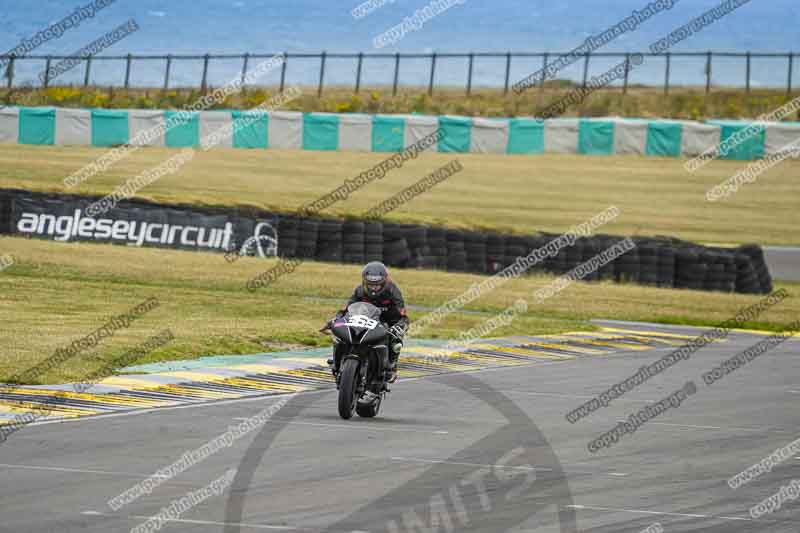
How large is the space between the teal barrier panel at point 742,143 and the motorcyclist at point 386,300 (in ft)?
125

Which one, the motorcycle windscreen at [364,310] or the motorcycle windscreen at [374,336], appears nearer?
the motorcycle windscreen at [374,336]

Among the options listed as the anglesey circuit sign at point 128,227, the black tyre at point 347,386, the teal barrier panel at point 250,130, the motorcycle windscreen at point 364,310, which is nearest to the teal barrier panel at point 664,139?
the teal barrier panel at point 250,130

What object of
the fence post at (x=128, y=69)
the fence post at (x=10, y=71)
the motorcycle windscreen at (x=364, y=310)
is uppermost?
the fence post at (x=128, y=69)

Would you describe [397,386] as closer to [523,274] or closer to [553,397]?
[553,397]

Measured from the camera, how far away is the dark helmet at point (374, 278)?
15344mm

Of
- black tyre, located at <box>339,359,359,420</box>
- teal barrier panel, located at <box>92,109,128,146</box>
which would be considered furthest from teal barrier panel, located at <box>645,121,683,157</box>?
black tyre, located at <box>339,359,359,420</box>

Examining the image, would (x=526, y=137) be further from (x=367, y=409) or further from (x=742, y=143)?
(x=367, y=409)

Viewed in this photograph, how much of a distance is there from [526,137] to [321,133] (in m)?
7.66

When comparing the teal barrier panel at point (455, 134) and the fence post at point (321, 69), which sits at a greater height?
the fence post at point (321, 69)

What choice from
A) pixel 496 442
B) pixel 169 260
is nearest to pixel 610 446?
pixel 496 442

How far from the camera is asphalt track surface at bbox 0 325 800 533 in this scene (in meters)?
9.76

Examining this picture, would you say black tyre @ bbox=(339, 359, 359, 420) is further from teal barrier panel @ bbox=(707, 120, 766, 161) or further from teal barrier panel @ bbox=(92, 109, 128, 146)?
teal barrier panel @ bbox=(92, 109, 128, 146)

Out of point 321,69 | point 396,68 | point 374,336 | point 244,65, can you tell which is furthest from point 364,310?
point 244,65

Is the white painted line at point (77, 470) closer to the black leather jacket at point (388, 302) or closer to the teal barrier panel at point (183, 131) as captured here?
the black leather jacket at point (388, 302)
